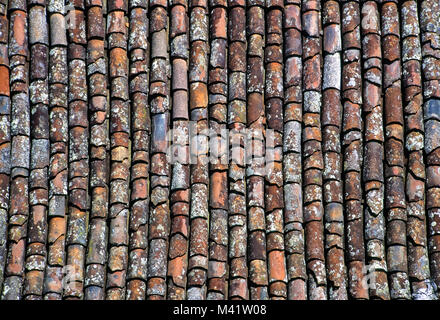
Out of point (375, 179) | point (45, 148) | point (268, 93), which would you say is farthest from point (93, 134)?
point (375, 179)

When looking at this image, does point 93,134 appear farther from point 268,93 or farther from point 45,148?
point 268,93

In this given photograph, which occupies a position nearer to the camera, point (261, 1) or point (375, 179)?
point (375, 179)

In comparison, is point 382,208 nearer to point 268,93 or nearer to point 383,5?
point 268,93

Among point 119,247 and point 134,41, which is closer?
point 119,247

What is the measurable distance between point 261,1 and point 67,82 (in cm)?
195

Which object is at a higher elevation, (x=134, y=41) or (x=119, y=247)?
(x=134, y=41)

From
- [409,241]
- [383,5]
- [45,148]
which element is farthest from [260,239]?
[383,5]

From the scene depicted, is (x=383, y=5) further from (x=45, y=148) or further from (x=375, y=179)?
(x=45, y=148)

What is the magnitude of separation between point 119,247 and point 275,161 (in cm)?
154

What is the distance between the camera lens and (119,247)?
306 inches

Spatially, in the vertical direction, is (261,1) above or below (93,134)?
above

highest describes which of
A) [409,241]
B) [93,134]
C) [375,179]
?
[93,134]

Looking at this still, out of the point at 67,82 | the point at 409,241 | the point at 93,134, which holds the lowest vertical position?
the point at 409,241

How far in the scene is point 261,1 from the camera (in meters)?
8.73
